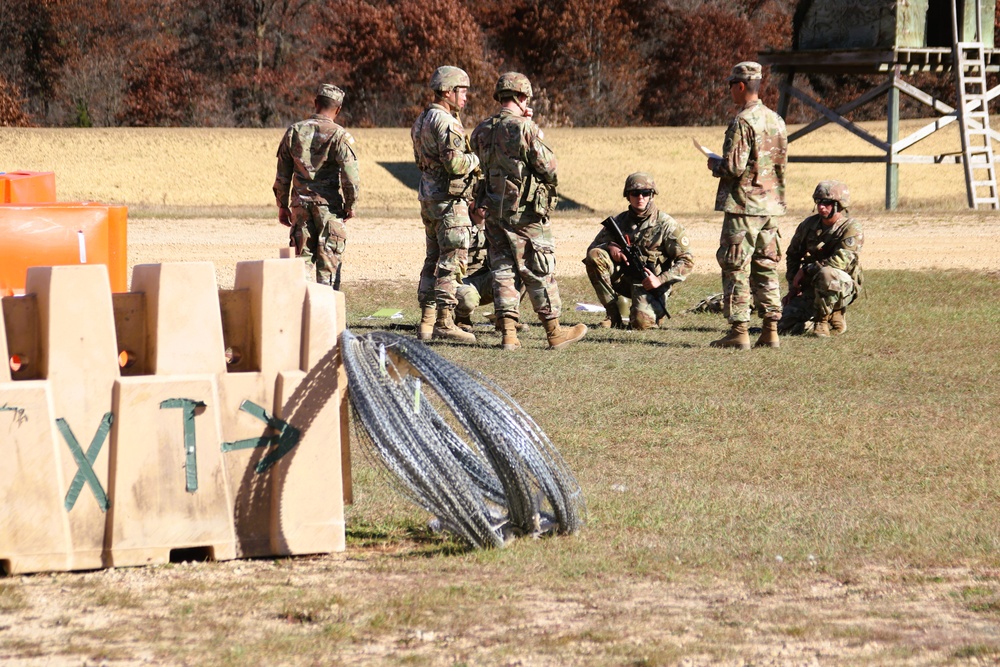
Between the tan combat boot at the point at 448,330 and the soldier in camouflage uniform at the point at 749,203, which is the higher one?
the soldier in camouflage uniform at the point at 749,203

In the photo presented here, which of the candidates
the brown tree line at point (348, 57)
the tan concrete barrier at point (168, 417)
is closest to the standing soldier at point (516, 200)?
the tan concrete barrier at point (168, 417)

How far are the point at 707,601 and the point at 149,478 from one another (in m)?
2.07

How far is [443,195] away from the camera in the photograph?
10383 mm

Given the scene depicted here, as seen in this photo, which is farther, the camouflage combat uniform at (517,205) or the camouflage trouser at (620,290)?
the camouflage trouser at (620,290)

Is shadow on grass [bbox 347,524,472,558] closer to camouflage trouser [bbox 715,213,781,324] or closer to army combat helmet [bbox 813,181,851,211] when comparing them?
camouflage trouser [bbox 715,213,781,324]

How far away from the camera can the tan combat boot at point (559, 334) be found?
10.1 m

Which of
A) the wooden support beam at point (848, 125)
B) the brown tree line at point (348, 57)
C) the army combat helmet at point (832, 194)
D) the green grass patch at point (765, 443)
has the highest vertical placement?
the brown tree line at point (348, 57)

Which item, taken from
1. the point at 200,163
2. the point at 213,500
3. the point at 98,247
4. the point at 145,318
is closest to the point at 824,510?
the point at 213,500

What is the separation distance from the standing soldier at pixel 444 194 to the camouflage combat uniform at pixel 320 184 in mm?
844

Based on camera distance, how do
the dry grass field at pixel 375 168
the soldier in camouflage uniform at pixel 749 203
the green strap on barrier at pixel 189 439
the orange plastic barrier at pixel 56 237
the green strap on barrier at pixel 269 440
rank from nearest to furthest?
the green strap on barrier at pixel 189 439 → the green strap on barrier at pixel 269 440 → the orange plastic barrier at pixel 56 237 → the soldier in camouflage uniform at pixel 749 203 → the dry grass field at pixel 375 168

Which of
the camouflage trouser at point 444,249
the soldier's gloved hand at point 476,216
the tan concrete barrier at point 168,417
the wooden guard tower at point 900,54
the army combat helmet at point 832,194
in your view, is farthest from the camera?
the wooden guard tower at point 900,54

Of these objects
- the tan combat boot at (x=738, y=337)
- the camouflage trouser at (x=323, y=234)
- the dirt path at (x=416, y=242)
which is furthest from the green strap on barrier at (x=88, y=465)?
the dirt path at (x=416, y=242)

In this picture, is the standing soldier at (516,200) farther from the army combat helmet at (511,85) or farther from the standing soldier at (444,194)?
the standing soldier at (444,194)

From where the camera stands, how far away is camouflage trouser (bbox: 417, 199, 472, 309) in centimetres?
1039
